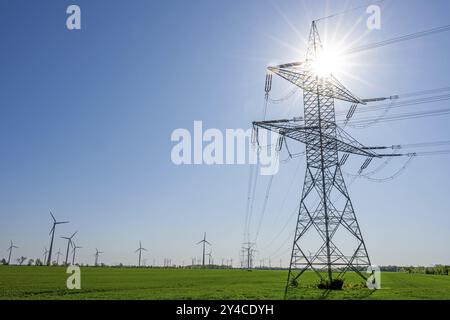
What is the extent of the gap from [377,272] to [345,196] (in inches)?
386

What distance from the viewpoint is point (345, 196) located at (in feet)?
118
